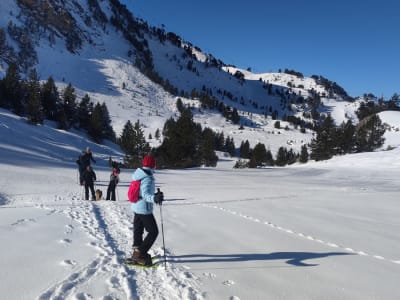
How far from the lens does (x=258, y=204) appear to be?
13.8 metres

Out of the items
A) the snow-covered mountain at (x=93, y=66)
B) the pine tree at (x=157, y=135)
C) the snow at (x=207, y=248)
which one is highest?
the snow-covered mountain at (x=93, y=66)

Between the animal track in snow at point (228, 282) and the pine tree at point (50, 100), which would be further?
the pine tree at point (50, 100)

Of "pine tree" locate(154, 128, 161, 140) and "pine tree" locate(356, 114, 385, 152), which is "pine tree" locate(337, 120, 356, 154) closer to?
"pine tree" locate(356, 114, 385, 152)

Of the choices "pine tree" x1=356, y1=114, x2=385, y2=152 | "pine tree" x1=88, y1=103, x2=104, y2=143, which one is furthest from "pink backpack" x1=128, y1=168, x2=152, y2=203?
"pine tree" x1=356, y1=114, x2=385, y2=152

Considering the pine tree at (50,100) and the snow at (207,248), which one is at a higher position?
the pine tree at (50,100)

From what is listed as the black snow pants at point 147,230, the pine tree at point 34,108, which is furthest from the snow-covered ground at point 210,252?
the pine tree at point 34,108

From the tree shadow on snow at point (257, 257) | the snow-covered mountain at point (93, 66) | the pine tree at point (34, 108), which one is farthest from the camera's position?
the snow-covered mountain at point (93, 66)

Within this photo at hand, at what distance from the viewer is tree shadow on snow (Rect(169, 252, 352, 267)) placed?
604 centimetres

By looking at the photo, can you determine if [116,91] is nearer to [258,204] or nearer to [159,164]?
[159,164]

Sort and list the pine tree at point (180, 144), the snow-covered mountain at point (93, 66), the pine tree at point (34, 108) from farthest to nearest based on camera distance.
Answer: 1. the snow-covered mountain at point (93, 66)
2. the pine tree at point (34, 108)
3. the pine tree at point (180, 144)

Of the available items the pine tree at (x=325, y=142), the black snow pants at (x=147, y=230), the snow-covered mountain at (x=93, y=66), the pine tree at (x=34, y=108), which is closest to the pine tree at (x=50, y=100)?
the pine tree at (x=34, y=108)

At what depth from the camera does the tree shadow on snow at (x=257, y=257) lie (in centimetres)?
604

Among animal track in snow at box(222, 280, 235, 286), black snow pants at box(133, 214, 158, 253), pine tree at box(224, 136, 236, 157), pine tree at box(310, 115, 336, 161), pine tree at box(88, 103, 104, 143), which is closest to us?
animal track in snow at box(222, 280, 235, 286)

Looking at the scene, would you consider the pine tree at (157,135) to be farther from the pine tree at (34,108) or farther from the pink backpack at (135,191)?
the pink backpack at (135,191)
